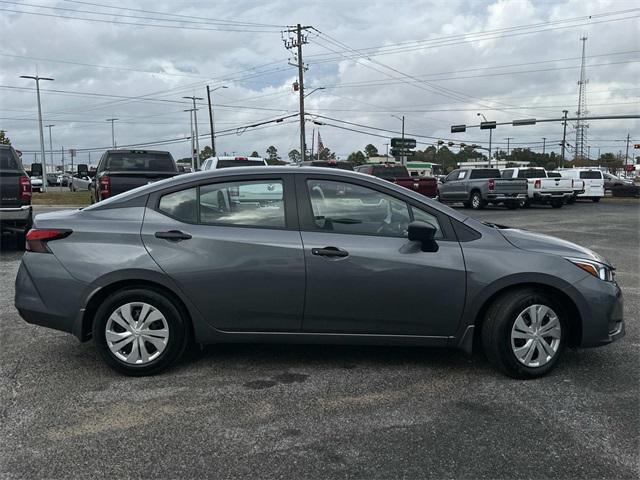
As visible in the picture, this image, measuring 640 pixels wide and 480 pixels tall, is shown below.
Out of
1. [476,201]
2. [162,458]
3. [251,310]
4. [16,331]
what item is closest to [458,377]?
[251,310]

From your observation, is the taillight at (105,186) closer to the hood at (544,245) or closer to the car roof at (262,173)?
the car roof at (262,173)

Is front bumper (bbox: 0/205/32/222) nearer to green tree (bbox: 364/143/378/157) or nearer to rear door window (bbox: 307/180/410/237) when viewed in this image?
rear door window (bbox: 307/180/410/237)

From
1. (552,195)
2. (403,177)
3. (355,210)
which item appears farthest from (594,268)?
(552,195)

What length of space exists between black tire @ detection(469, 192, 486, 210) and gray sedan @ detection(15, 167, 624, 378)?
20.3 m

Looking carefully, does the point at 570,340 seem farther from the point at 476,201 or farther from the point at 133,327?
the point at 476,201

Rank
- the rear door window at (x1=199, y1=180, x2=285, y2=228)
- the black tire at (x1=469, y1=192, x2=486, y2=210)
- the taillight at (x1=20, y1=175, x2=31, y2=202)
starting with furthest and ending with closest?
the black tire at (x1=469, y1=192, x2=486, y2=210) → the taillight at (x1=20, y1=175, x2=31, y2=202) → the rear door window at (x1=199, y1=180, x2=285, y2=228)

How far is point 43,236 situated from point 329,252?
6.99 feet

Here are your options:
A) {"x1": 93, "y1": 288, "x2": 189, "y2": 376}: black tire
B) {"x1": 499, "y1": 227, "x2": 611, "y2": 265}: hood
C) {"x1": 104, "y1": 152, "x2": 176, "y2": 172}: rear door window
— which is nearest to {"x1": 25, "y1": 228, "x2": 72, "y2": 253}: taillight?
{"x1": 93, "y1": 288, "x2": 189, "y2": 376}: black tire

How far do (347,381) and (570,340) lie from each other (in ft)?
5.66

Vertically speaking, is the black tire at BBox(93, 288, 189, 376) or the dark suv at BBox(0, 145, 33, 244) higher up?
the dark suv at BBox(0, 145, 33, 244)

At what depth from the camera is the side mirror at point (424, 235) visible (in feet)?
12.9

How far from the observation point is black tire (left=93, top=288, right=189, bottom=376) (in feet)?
13.2

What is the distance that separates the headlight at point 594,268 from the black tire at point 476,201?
20181mm

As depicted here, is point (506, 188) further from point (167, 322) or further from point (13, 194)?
point (167, 322)
